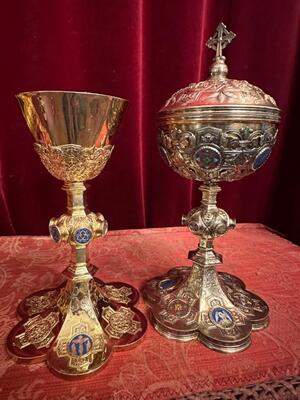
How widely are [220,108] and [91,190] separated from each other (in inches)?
29.3

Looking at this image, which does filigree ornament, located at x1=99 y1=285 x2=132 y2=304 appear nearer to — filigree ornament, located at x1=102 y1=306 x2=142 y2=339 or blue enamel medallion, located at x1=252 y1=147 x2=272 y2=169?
filigree ornament, located at x1=102 y1=306 x2=142 y2=339

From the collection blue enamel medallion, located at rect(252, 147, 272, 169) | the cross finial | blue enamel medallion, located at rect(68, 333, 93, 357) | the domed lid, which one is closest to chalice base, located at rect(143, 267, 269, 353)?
blue enamel medallion, located at rect(68, 333, 93, 357)

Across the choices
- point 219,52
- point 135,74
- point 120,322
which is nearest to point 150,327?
point 120,322

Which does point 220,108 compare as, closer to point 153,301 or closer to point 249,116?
point 249,116

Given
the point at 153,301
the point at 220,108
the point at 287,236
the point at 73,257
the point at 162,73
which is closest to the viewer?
the point at 220,108

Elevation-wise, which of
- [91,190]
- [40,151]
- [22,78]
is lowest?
[91,190]

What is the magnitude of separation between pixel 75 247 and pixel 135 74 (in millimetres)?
692

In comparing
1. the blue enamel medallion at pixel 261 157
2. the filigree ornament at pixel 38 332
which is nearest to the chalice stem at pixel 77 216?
the filigree ornament at pixel 38 332

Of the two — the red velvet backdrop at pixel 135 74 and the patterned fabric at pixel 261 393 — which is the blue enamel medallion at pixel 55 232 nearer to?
the patterned fabric at pixel 261 393

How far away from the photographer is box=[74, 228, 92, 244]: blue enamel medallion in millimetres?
567

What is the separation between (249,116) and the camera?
50 cm

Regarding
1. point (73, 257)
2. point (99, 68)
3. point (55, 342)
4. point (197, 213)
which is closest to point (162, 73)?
point (99, 68)

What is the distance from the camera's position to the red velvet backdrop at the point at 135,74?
949 mm

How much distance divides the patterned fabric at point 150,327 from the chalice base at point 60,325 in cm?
2
